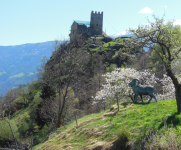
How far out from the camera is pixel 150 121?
9156 millimetres

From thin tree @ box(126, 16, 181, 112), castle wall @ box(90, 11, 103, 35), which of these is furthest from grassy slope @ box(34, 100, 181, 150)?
castle wall @ box(90, 11, 103, 35)

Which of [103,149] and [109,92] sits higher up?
[109,92]

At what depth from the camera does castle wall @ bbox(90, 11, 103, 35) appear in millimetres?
108688

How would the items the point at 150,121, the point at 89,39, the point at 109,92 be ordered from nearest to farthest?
the point at 150,121, the point at 109,92, the point at 89,39

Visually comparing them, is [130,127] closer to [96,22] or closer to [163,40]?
[163,40]

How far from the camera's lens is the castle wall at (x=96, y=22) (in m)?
109

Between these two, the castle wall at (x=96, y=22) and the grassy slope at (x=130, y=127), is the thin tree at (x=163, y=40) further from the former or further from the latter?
the castle wall at (x=96, y=22)

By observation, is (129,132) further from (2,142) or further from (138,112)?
(2,142)

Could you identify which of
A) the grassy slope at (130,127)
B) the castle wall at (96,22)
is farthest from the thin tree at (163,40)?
the castle wall at (96,22)

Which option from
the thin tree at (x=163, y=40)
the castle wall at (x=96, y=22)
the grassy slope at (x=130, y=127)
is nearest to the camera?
the grassy slope at (x=130, y=127)

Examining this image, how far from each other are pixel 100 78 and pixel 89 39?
56.3 meters

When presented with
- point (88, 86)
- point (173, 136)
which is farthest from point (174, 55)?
point (88, 86)

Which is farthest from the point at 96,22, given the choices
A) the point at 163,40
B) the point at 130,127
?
the point at 130,127

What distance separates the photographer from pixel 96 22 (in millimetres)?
109250
